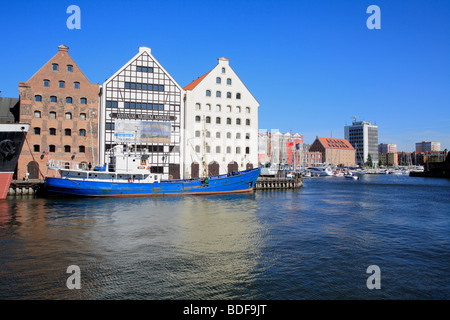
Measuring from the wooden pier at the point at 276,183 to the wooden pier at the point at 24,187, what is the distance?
34402mm

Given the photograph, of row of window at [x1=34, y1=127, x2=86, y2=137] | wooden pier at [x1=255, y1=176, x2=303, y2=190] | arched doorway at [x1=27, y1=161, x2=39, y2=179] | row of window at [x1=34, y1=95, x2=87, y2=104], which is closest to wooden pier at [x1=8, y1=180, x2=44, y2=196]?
arched doorway at [x1=27, y1=161, x2=39, y2=179]

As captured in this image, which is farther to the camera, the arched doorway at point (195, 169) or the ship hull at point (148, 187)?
the arched doorway at point (195, 169)

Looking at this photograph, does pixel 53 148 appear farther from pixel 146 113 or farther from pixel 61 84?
pixel 146 113

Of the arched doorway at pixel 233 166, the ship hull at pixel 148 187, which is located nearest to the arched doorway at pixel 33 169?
the ship hull at pixel 148 187

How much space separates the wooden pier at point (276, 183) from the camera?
6003cm

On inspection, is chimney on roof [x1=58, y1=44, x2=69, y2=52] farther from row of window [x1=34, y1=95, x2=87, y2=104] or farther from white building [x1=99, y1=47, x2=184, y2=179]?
white building [x1=99, y1=47, x2=184, y2=179]

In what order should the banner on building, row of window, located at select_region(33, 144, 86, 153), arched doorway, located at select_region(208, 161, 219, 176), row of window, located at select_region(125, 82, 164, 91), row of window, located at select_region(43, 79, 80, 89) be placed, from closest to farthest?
row of window, located at select_region(33, 144, 86, 153) → row of window, located at select_region(43, 79, 80, 89) → the banner on building → row of window, located at select_region(125, 82, 164, 91) → arched doorway, located at select_region(208, 161, 219, 176)

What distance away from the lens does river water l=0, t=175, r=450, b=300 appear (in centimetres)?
1201

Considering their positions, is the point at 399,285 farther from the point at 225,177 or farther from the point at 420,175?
the point at 420,175

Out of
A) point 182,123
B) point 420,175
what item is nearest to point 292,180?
point 182,123

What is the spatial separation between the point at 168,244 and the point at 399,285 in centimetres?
1141

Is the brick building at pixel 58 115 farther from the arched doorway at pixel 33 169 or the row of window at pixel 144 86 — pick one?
the row of window at pixel 144 86
